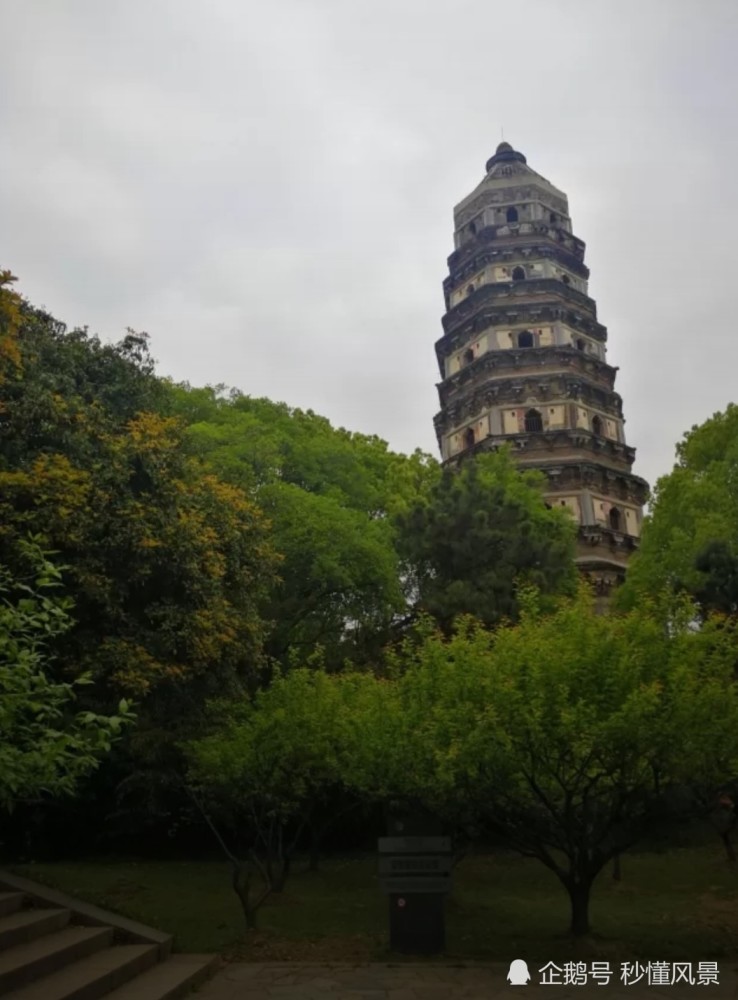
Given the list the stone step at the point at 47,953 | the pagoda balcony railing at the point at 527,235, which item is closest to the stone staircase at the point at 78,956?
the stone step at the point at 47,953

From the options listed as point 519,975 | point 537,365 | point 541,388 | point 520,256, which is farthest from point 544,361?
point 519,975

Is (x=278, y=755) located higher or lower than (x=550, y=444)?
lower

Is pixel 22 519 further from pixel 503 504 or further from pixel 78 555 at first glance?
pixel 503 504

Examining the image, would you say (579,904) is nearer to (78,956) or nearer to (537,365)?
(78,956)

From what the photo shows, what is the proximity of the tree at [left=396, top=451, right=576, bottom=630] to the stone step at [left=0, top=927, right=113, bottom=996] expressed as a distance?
34.5ft

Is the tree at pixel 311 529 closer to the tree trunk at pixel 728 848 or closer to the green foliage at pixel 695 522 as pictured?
the green foliage at pixel 695 522

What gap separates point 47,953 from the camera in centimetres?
754

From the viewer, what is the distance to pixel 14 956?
741cm

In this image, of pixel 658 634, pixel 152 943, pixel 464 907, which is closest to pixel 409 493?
pixel 464 907

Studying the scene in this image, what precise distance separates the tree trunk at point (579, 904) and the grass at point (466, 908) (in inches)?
6.4

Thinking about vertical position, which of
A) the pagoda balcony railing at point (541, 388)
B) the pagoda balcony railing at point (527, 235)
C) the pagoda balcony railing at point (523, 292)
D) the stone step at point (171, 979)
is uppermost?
the pagoda balcony railing at point (527, 235)

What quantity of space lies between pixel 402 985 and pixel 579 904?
8.55 ft

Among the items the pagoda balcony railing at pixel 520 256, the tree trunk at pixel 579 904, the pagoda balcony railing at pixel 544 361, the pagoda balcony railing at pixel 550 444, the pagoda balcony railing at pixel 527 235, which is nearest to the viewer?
the tree trunk at pixel 579 904

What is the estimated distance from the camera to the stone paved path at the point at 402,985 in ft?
24.5
